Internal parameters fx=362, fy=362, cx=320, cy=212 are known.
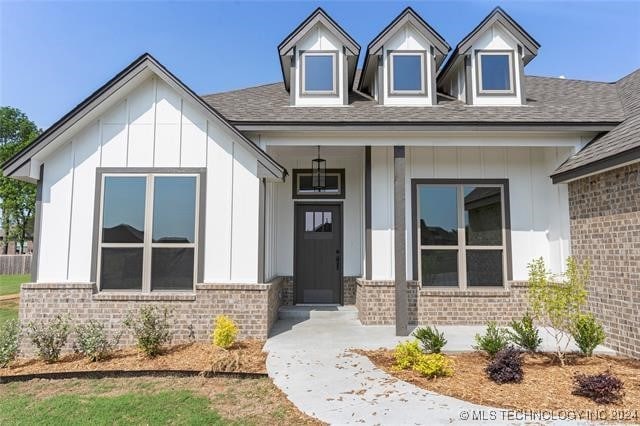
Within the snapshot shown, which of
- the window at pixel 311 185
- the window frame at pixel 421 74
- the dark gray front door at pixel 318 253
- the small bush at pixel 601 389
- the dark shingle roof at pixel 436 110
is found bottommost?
the small bush at pixel 601 389

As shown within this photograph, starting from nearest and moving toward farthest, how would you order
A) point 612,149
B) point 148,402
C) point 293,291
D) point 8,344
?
1. point 148,402
2. point 8,344
3. point 612,149
4. point 293,291

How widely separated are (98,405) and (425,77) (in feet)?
27.2

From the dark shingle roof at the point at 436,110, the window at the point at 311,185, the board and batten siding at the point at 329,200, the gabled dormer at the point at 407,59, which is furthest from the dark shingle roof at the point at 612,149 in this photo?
the window at the point at 311,185

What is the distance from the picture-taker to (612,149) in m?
5.98

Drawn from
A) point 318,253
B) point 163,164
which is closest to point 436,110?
point 318,253

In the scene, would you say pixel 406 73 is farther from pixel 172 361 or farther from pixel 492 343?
pixel 172 361

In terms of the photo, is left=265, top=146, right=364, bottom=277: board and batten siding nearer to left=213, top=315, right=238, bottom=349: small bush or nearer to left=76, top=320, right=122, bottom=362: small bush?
Result: left=213, top=315, right=238, bottom=349: small bush

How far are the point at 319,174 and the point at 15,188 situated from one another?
3264cm

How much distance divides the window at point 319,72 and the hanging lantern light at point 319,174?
1580mm

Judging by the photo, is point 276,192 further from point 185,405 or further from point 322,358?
point 185,405

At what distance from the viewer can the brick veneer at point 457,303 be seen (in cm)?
746

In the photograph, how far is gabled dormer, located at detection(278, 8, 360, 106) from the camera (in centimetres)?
816

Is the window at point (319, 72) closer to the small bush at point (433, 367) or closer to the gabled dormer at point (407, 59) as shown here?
the gabled dormer at point (407, 59)

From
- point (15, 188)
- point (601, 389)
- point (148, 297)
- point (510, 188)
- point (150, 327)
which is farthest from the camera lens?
point (15, 188)
